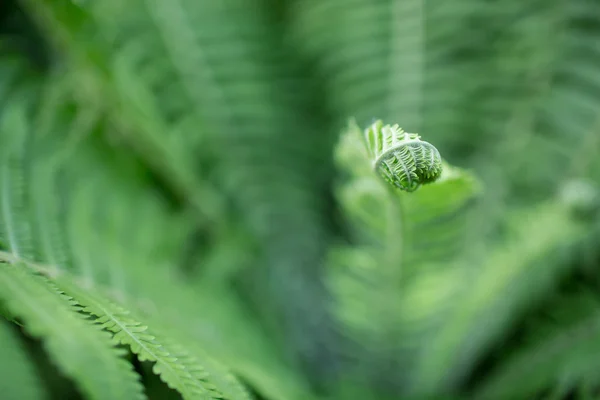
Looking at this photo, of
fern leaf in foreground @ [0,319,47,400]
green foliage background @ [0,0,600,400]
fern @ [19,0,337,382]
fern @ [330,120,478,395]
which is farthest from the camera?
fern @ [19,0,337,382]

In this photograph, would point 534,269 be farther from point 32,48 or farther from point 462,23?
point 32,48

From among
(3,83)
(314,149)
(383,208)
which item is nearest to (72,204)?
(3,83)

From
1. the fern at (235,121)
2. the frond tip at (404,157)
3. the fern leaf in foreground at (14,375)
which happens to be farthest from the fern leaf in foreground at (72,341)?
the fern at (235,121)

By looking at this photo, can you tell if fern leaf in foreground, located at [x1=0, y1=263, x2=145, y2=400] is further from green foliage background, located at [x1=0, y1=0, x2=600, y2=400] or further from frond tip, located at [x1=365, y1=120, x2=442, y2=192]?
frond tip, located at [x1=365, y1=120, x2=442, y2=192]

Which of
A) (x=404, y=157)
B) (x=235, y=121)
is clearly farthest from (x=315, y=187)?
(x=404, y=157)

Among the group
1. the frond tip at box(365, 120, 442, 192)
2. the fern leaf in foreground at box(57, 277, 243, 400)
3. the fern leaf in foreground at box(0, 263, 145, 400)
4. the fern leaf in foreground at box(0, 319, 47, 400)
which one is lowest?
the fern leaf in foreground at box(0, 319, 47, 400)

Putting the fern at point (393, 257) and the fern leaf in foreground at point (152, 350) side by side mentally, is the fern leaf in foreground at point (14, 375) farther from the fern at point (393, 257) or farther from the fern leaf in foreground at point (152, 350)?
the fern at point (393, 257)

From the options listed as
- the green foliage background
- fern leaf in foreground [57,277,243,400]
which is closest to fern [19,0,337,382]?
the green foliage background
